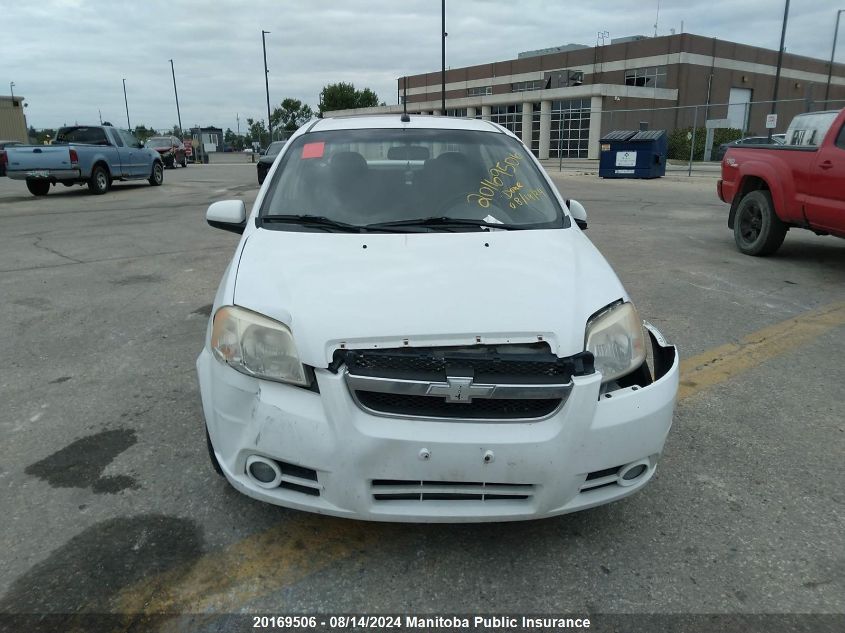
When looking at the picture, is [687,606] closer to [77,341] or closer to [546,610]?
[546,610]

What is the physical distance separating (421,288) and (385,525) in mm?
1012

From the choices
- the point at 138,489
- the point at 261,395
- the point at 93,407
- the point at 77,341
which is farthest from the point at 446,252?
the point at 77,341

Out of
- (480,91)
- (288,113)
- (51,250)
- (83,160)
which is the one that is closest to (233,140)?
(288,113)

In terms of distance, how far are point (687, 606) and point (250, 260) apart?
7.22ft

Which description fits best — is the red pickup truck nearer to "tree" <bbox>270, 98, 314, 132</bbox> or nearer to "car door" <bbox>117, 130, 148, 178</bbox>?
"car door" <bbox>117, 130, 148, 178</bbox>

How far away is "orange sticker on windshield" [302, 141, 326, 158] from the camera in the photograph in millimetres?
3814

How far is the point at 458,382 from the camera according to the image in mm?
2186

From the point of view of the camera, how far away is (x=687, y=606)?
2.23m

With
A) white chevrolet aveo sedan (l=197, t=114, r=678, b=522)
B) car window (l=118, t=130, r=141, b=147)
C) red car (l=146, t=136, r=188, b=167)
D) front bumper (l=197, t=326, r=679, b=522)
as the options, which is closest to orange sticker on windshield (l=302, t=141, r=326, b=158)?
white chevrolet aveo sedan (l=197, t=114, r=678, b=522)

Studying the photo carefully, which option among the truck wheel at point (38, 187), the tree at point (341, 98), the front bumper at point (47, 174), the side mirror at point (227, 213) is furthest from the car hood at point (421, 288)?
the tree at point (341, 98)

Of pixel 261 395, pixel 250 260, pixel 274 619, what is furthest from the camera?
pixel 250 260

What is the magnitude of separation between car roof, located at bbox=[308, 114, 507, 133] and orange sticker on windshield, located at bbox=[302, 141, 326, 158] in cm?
19

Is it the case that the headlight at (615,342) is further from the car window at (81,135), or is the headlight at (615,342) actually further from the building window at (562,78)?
the building window at (562,78)

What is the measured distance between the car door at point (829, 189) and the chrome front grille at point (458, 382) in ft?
20.0
